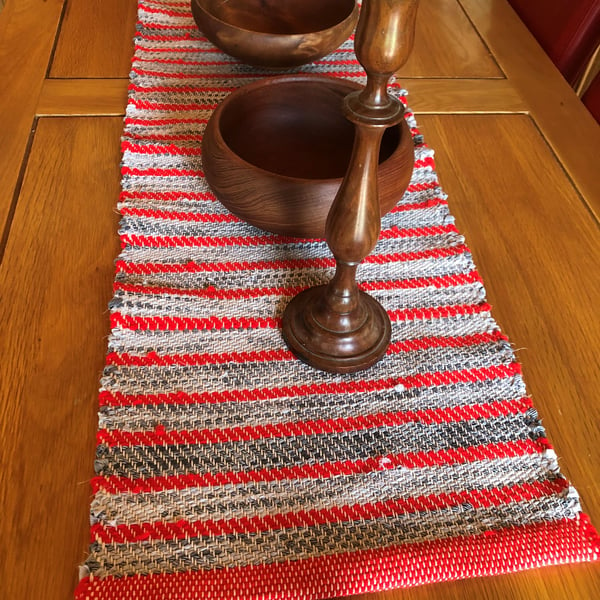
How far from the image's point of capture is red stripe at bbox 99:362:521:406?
505mm

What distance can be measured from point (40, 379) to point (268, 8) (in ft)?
2.14

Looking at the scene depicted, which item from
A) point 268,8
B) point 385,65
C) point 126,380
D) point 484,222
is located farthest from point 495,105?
point 126,380

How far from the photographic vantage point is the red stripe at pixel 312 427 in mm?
482

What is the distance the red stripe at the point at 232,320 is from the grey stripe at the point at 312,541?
192 mm

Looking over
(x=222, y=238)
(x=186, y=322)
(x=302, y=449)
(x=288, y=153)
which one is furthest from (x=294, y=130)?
(x=302, y=449)

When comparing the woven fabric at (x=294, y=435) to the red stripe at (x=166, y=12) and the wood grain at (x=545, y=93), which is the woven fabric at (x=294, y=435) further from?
the red stripe at (x=166, y=12)

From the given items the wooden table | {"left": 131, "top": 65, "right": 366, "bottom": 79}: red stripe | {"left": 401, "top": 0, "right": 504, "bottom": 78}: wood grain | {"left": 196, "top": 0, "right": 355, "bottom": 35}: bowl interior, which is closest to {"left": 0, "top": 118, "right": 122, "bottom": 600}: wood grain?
the wooden table

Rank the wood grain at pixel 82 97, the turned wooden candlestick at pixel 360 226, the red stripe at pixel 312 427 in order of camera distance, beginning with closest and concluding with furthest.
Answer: the turned wooden candlestick at pixel 360 226, the red stripe at pixel 312 427, the wood grain at pixel 82 97

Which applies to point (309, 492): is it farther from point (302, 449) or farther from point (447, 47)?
point (447, 47)

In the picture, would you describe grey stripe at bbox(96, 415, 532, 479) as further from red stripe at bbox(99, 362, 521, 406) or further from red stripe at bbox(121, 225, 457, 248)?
red stripe at bbox(121, 225, 457, 248)

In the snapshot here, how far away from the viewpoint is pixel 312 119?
705 millimetres

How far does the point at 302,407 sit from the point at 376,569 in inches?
5.6

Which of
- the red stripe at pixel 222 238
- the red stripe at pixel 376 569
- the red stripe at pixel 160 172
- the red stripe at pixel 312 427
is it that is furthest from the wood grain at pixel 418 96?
the red stripe at pixel 376 569

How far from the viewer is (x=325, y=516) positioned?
17.8 inches
